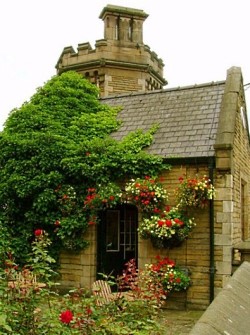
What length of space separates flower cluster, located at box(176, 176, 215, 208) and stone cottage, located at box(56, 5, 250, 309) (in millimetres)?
297

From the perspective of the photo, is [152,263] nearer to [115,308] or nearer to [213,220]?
[213,220]

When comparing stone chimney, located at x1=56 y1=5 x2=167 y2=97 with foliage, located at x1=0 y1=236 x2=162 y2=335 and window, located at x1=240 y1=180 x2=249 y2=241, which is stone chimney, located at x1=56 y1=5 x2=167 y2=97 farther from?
foliage, located at x1=0 y1=236 x2=162 y2=335

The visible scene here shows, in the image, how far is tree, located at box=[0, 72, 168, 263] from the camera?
1123 centimetres

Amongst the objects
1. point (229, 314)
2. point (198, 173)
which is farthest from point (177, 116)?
point (229, 314)

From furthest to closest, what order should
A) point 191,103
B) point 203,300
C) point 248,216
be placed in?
1. point 248,216
2. point 191,103
3. point 203,300

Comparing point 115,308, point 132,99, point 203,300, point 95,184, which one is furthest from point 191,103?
point 115,308

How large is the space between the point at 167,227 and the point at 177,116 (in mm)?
3435

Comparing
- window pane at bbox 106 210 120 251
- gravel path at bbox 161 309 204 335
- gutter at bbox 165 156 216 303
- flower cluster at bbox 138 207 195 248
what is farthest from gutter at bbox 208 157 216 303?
window pane at bbox 106 210 120 251

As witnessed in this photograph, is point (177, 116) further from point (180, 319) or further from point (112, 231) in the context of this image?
point (180, 319)

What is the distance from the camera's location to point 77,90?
13.7 metres

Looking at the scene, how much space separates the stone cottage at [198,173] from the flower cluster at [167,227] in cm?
35

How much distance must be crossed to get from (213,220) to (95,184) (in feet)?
10.1

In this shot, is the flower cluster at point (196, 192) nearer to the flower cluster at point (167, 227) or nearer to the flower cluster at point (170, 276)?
the flower cluster at point (167, 227)

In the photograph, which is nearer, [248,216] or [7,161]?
[7,161]
